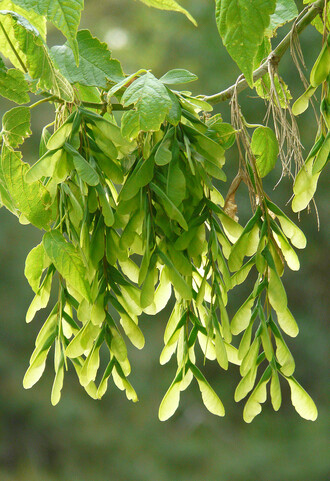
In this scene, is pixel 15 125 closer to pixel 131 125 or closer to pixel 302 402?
pixel 131 125

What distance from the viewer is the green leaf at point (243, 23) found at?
0.32 m

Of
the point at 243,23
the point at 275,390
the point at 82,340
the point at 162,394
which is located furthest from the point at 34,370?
the point at 162,394

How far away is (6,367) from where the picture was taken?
3.56m

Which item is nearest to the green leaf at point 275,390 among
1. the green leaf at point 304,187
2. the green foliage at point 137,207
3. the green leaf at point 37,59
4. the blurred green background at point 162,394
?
the green foliage at point 137,207

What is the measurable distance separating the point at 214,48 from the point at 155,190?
10.6 feet

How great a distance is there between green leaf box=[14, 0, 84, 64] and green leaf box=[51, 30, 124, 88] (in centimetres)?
6

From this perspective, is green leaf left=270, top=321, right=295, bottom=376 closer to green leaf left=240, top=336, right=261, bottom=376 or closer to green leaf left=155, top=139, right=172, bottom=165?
green leaf left=240, top=336, right=261, bottom=376

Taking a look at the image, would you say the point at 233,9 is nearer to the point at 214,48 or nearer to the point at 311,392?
the point at 214,48

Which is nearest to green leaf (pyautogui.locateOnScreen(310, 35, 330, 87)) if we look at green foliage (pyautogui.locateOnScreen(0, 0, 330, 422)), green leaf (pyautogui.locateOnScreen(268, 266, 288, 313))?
green foliage (pyautogui.locateOnScreen(0, 0, 330, 422))

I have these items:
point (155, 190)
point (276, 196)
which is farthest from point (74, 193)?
point (276, 196)

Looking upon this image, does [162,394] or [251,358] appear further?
[162,394]

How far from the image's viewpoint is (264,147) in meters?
0.45

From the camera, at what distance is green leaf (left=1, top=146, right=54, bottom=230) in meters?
0.38

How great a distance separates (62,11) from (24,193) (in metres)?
0.11
